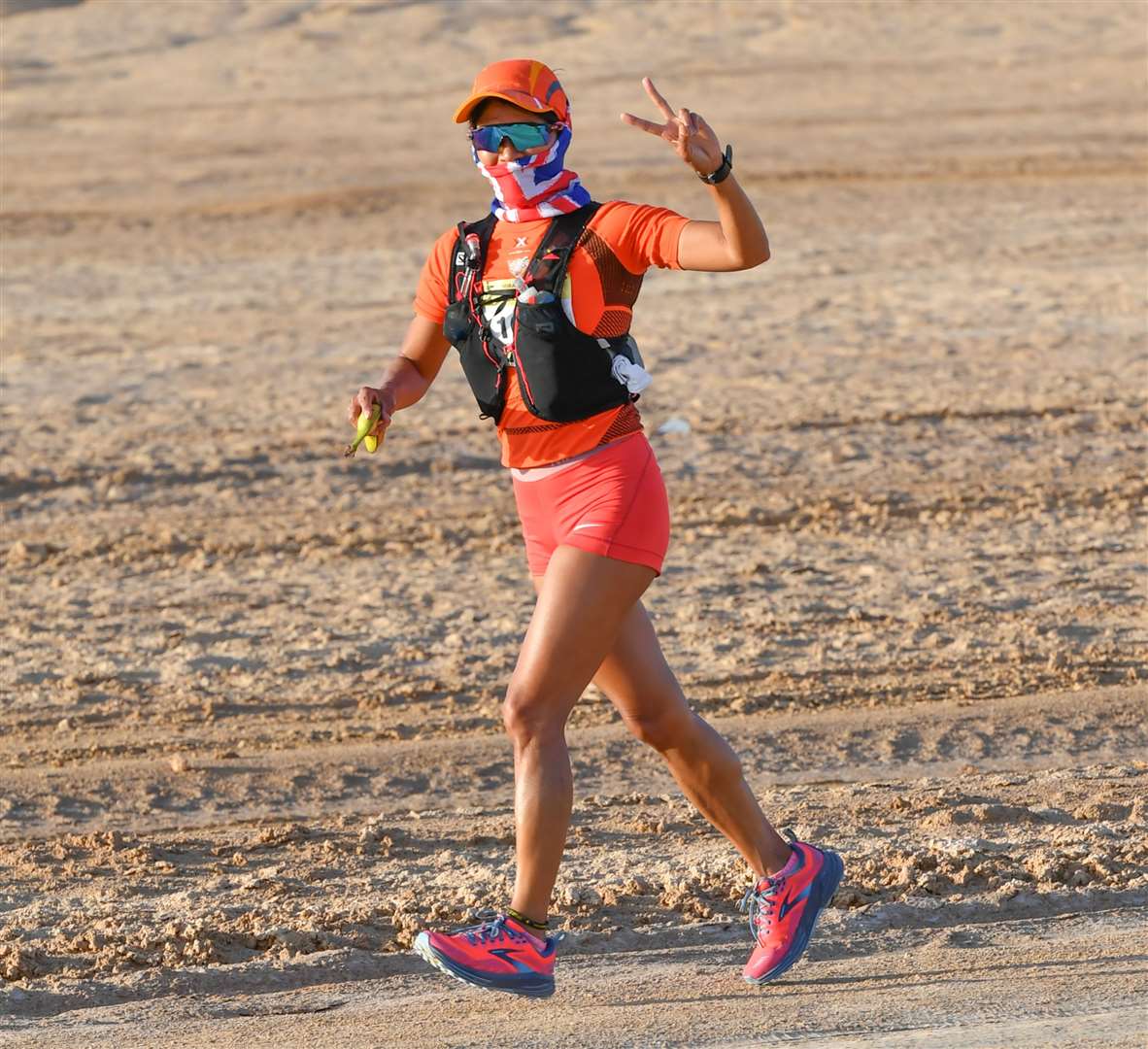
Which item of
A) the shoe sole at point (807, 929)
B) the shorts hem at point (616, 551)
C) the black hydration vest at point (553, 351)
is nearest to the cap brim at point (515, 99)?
the black hydration vest at point (553, 351)

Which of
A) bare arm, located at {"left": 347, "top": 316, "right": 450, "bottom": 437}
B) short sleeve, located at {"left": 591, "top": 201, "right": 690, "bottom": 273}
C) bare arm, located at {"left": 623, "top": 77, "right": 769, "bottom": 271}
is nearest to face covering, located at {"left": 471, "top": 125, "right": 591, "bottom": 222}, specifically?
short sleeve, located at {"left": 591, "top": 201, "right": 690, "bottom": 273}

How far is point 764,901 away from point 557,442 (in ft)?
4.32

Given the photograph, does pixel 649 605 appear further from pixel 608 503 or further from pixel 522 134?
pixel 522 134

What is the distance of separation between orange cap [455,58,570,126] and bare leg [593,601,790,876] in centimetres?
127

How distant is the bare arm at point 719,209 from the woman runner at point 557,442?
0.02m

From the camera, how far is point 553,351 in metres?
4.29

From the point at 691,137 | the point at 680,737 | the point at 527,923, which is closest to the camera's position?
the point at 691,137

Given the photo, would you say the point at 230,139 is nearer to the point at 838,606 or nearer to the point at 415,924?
the point at 838,606

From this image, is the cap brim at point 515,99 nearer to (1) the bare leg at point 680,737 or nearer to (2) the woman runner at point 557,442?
(2) the woman runner at point 557,442

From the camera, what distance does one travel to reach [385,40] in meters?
29.9

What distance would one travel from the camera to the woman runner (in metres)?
4.25

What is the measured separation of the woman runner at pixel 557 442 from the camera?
425 centimetres

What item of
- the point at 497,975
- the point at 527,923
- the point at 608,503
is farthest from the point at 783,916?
the point at 608,503

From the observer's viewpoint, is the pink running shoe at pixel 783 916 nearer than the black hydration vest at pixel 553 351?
No
